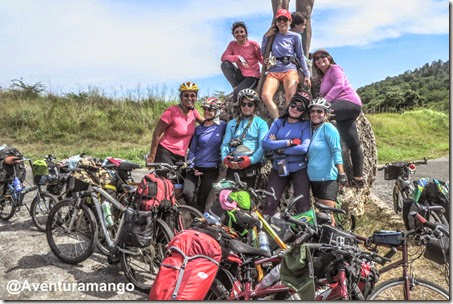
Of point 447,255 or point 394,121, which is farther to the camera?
point 394,121

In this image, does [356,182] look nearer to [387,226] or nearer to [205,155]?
[387,226]

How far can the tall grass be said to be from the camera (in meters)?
18.0

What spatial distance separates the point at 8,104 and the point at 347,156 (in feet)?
44.0

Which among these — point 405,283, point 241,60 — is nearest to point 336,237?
point 405,283

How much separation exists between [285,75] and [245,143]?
139 centimetres

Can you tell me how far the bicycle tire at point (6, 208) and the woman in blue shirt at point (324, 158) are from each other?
487cm

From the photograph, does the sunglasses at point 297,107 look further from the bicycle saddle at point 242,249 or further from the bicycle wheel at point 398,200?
the bicycle wheel at point 398,200

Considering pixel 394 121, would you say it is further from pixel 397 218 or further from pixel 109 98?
pixel 397 218

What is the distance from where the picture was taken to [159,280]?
3.13 metres

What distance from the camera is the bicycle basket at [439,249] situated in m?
2.91

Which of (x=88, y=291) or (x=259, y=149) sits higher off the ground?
(x=259, y=149)

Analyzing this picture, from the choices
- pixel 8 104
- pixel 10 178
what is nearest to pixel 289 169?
pixel 10 178

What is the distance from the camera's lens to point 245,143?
198 inches

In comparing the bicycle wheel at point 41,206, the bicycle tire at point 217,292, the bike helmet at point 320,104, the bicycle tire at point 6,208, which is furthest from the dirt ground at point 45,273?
the bike helmet at point 320,104
